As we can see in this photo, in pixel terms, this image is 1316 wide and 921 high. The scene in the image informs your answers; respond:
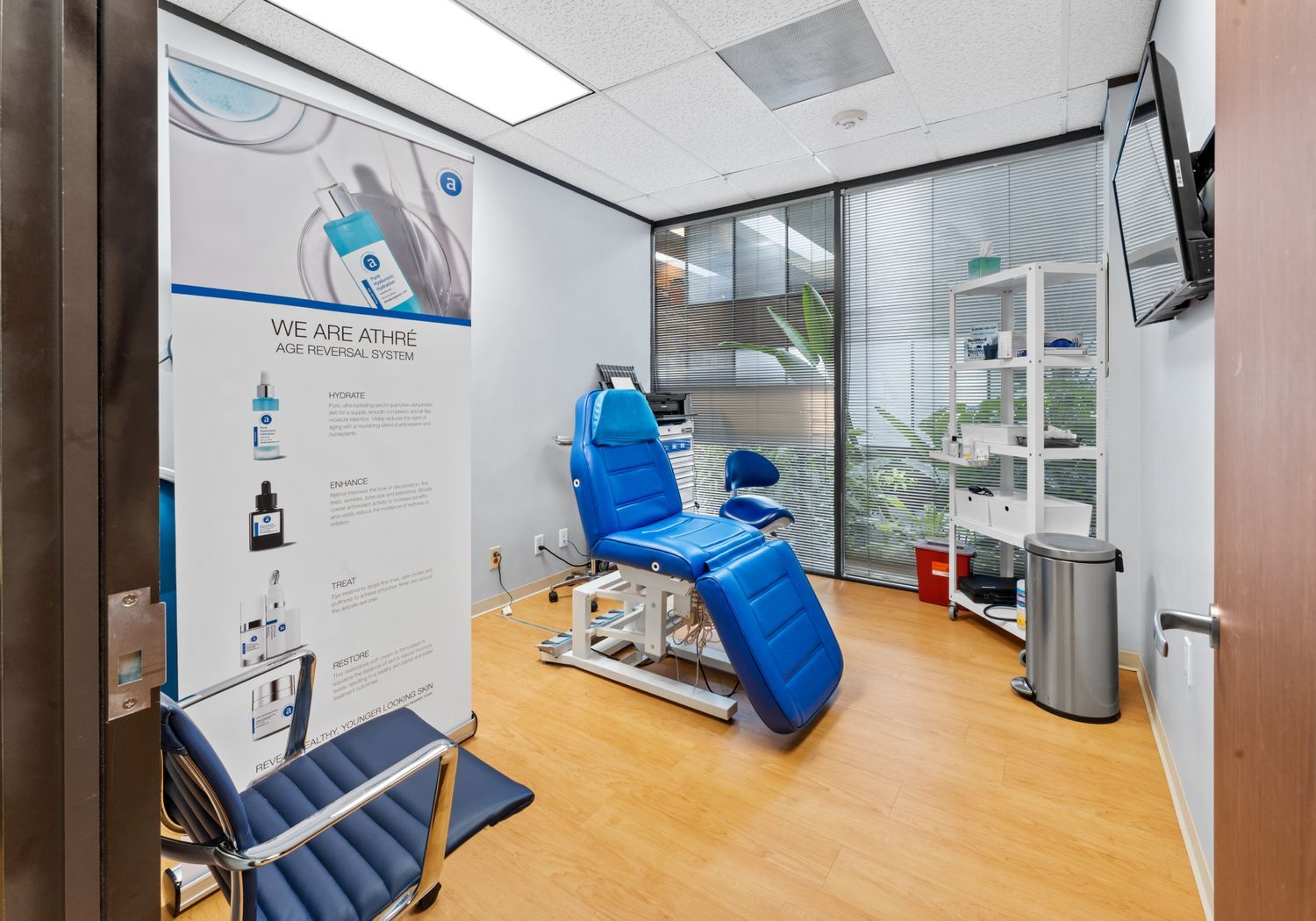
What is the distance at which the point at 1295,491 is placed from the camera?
19.7 inches

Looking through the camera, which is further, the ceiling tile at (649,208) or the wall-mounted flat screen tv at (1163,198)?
the ceiling tile at (649,208)

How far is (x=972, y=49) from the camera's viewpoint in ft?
7.88

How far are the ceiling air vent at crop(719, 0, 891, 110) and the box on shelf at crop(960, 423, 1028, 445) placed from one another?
1692 mm

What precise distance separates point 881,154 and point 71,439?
12.6 feet

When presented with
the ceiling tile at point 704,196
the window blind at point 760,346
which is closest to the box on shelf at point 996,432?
the window blind at point 760,346

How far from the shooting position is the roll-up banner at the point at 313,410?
143cm

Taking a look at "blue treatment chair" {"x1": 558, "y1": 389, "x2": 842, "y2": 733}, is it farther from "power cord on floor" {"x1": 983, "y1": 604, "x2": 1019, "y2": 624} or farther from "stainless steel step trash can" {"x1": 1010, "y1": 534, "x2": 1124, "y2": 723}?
"power cord on floor" {"x1": 983, "y1": 604, "x2": 1019, "y2": 624}

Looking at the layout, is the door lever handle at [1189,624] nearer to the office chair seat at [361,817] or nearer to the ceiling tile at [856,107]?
the office chair seat at [361,817]

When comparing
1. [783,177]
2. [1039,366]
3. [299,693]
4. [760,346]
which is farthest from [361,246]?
[760,346]

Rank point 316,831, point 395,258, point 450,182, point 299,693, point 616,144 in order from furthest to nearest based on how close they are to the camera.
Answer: point 616,144, point 450,182, point 395,258, point 299,693, point 316,831

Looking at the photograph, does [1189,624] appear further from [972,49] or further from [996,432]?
[972,49]

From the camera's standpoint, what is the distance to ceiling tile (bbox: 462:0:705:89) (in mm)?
2141

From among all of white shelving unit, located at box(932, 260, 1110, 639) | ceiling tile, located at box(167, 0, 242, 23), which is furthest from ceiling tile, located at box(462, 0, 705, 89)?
white shelving unit, located at box(932, 260, 1110, 639)

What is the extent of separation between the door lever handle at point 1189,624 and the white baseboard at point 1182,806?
2.52ft
